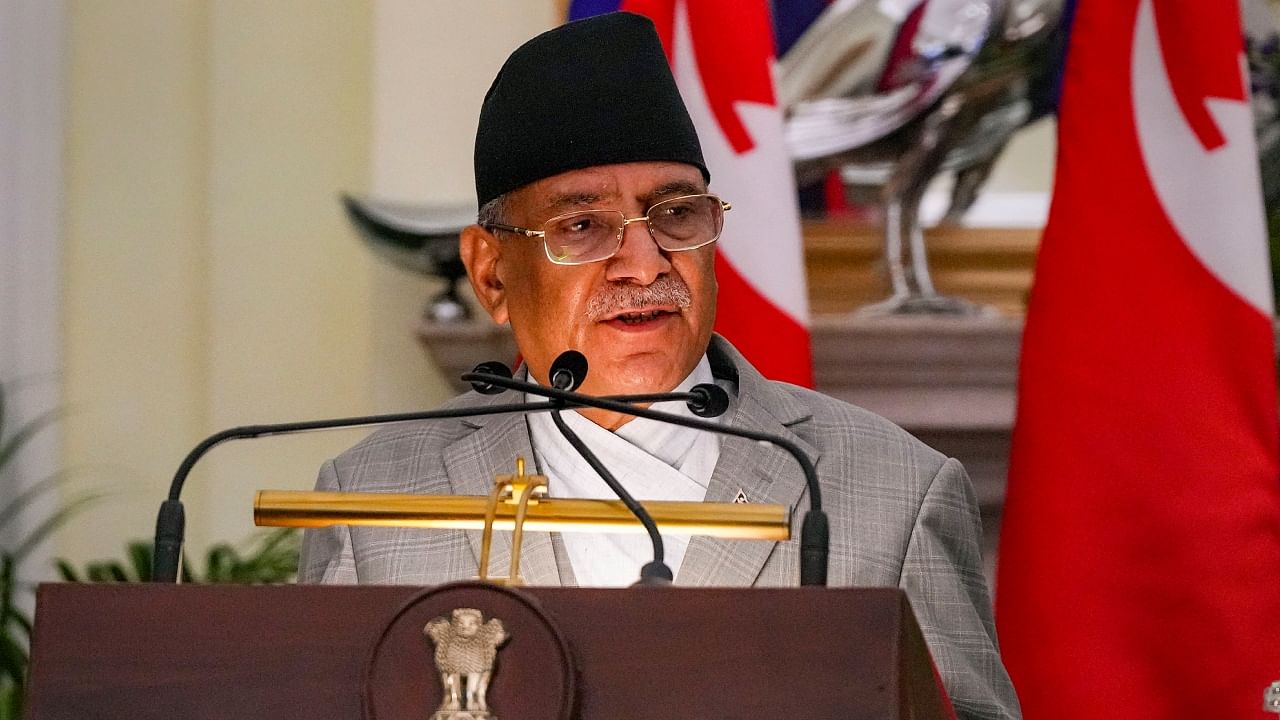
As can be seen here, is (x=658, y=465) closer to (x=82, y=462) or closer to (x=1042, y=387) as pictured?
(x=1042, y=387)

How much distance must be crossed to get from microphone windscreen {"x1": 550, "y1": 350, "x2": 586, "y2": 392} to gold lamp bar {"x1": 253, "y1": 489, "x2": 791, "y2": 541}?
0.50ft

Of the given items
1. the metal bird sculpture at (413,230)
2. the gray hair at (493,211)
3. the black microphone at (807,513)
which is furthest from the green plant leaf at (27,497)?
the black microphone at (807,513)

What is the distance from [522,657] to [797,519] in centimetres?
79

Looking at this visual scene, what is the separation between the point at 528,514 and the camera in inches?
53.7

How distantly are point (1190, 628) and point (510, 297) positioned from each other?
4.23 feet

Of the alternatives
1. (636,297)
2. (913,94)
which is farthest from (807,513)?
(913,94)

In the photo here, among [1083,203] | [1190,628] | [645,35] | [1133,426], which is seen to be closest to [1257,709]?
[1190,628]

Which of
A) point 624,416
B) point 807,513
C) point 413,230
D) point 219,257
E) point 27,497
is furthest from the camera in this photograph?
point 219,257

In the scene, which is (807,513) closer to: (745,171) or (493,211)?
(493,211)

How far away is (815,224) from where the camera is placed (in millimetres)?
3652

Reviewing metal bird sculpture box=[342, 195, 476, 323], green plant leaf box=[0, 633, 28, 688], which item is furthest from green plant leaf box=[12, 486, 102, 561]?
metal bird sculpture box=[342, 195, 476, 323]

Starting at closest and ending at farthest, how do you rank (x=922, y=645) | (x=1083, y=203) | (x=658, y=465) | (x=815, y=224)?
(x=922, y=645)
(x=658, y=465)
(x=1083, y=203)
(x=815, y=224)

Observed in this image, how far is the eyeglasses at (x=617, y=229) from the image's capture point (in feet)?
6.61

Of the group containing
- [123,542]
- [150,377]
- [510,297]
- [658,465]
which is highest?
[510,297]
